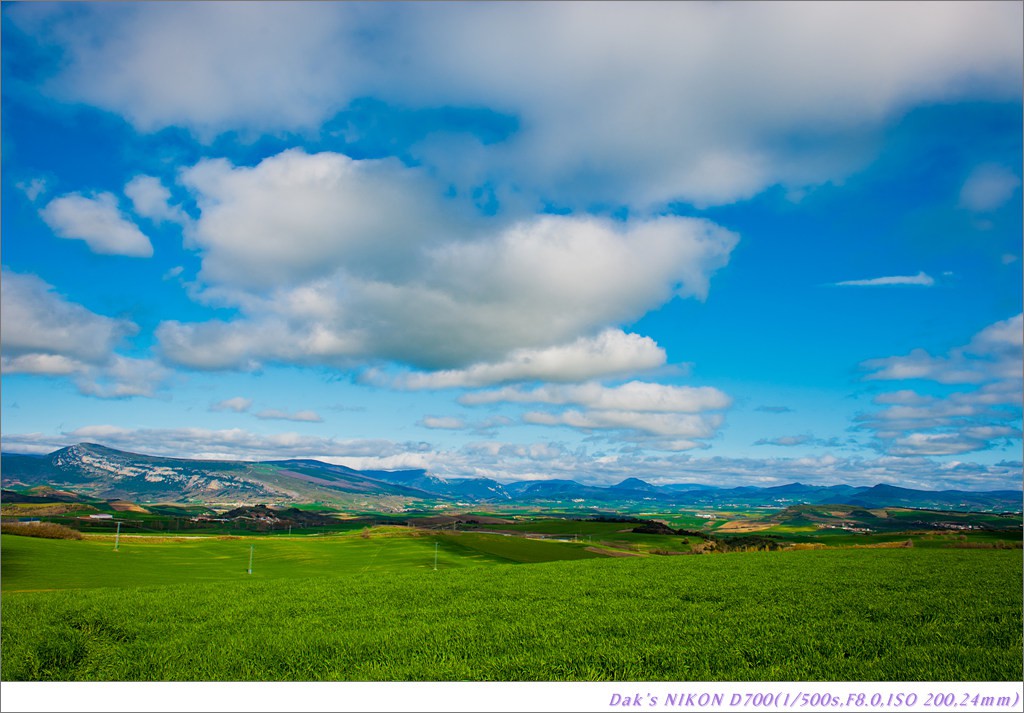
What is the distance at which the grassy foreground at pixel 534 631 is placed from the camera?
13.5 metres

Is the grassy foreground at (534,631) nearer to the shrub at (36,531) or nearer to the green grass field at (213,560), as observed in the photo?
the green grass field at (213,560)

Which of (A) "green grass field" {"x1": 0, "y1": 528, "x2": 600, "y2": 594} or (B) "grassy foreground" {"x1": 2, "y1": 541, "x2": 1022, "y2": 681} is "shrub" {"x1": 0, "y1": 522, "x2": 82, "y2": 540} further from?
(B) "grassy foreground" {"x1": 2, "y1": 541, "x2": 1022, "y2": 681}

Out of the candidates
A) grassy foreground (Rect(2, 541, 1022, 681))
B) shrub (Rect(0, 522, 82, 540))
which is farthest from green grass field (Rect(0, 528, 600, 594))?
grassy foreground (Rect(2, 541, 1022, 681))

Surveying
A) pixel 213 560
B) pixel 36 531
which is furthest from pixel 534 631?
pixel 36 531

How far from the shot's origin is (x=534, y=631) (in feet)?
54.4

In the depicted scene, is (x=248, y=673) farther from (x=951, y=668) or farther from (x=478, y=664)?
(x=951, y=668)

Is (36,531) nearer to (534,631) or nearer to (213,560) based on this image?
(213,560)

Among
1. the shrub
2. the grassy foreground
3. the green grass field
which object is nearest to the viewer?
the grassy foreground

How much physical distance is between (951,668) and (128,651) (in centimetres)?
2116

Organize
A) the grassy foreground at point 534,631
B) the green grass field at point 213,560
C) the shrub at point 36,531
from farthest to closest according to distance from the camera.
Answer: the shrub at point 36,531
the green grass field at point 213,560
the grassy foreground at point 534,631

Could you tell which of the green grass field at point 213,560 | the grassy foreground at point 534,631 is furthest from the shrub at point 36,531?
the grassy foreground at point 534,631

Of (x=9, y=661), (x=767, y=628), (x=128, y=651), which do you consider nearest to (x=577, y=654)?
(x=767, y=628)

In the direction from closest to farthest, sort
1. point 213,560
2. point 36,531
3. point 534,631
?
point 534,631, point 213,560, point 36,531

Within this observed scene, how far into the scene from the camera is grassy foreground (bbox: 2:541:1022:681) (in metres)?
13.5
